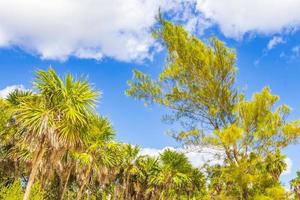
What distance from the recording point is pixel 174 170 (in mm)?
35312

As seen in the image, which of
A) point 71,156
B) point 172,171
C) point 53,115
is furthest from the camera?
point 172,171

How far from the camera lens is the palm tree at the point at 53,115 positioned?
1709 centimetres

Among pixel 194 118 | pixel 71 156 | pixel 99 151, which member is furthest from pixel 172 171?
pixel 194 118

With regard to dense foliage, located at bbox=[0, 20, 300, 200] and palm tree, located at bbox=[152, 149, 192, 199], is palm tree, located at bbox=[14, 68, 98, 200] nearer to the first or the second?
dense foliage, located at bbox=[0, 20, 300, 200]

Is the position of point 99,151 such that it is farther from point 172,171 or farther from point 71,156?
point 172,171

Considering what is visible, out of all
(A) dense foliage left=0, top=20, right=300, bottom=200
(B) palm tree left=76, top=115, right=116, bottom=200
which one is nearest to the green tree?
(A) dense foliage left=0, top=20, right=300, bottom=200

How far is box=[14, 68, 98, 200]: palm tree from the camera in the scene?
56.1 ft

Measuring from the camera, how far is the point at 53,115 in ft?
57.7

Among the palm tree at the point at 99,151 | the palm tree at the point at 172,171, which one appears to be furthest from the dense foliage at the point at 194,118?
the palm tree at the point at 172,171

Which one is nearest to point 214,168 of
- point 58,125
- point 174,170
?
point 58,125

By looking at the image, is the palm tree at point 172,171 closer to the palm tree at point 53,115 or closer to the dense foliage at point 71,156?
the dense foliage at point 71,156

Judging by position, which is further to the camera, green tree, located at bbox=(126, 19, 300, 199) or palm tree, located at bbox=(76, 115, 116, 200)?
palm tree, located at bbox=(76, 115, 116, 200)

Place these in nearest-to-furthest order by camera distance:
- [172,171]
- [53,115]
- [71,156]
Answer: [53,115] < [71,156] < [172,171]

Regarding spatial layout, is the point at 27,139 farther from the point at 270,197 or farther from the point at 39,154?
the point at 270,197
